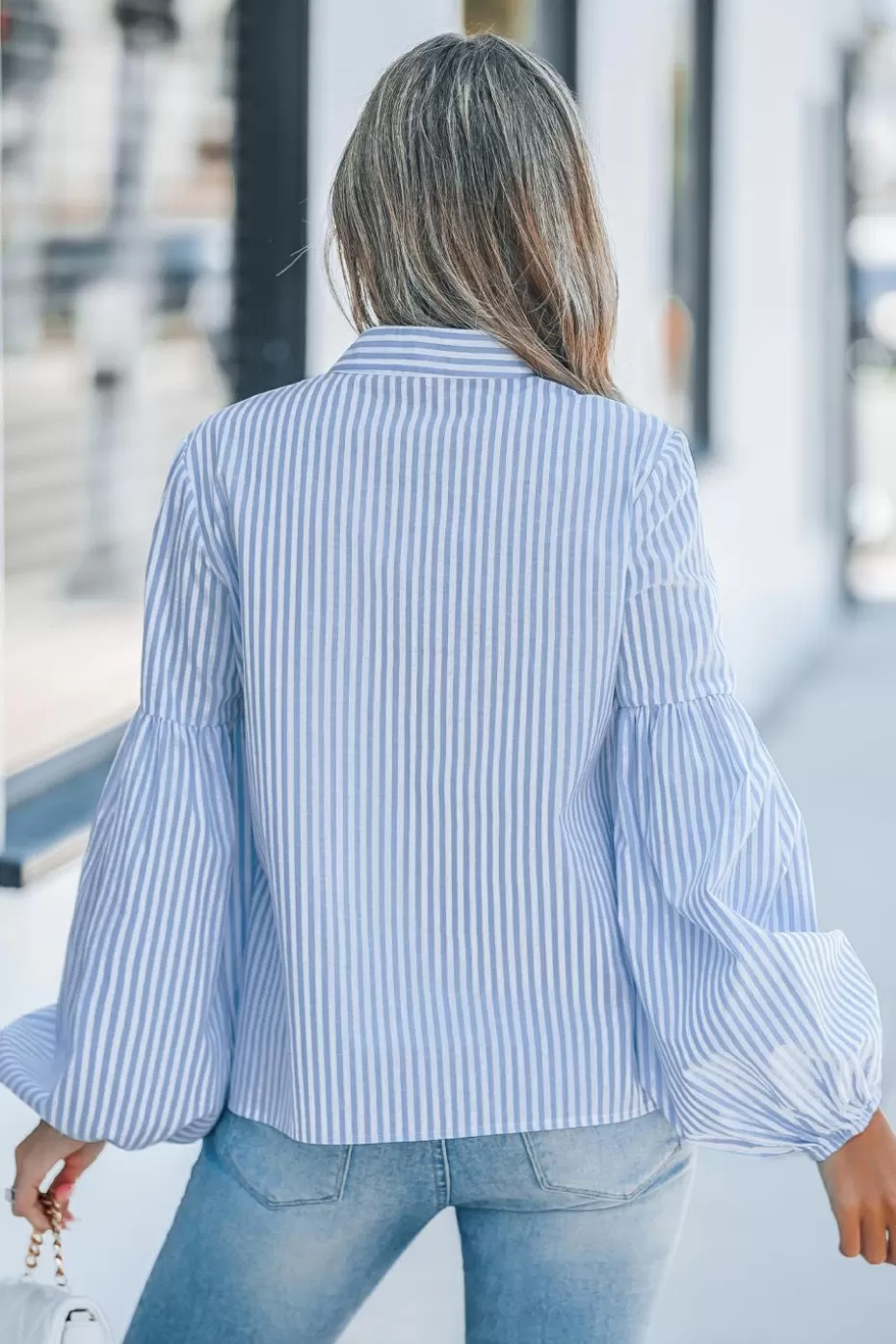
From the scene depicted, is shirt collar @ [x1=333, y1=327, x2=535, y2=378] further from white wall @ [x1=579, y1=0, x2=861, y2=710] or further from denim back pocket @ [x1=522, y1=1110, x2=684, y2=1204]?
white wall @ [x1=579, y1=0, x2=861, y2=710]

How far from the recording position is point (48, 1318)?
1227mm

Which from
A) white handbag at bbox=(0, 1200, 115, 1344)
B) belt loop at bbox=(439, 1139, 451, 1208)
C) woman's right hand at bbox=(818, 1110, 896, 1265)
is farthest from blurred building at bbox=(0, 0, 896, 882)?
woman's right hand at bbox=(818, 1110, 896, 1265)

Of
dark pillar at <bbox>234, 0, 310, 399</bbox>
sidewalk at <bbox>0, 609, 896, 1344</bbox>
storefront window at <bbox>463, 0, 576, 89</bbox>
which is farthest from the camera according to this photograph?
storefront window at <bbox>463, 0, 576, 89</bbox>

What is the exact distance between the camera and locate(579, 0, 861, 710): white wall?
4.94 metres

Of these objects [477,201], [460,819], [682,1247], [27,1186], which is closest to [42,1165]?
Answer: [27,1186]

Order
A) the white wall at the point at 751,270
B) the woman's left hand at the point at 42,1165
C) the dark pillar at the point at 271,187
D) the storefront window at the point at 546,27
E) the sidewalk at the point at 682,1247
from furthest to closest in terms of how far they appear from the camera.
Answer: the white wall at the point at 751,270
the storefront window at the point at 546,27
the dark pillar at the point at 271,187
the sidewalk at the point at 682,1247
the woman's left hand at the point at 42,1165

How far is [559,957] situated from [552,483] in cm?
31

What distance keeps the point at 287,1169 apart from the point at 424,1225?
0.10m

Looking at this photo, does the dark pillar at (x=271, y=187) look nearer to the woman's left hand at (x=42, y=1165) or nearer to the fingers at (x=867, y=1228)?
the woman's left hand at (x=42, y=1165)

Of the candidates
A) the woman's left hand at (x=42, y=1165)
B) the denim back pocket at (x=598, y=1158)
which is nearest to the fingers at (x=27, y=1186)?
the woman's left hand at (x=42, y=1165)

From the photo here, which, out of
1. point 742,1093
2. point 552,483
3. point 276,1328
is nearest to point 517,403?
point 552,483

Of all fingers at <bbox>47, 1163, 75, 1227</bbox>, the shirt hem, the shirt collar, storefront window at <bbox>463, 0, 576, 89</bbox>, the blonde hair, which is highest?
storefront window at <bbox>463, 0, 576, 89</bbox>

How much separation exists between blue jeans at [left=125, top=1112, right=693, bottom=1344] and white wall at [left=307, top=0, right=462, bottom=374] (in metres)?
1.95

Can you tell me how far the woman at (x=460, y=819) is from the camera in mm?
1165
